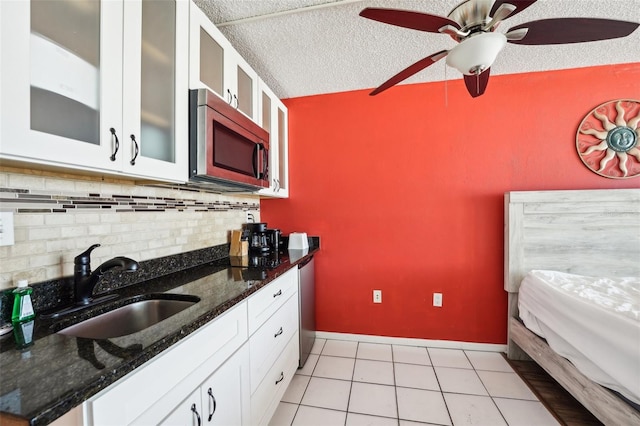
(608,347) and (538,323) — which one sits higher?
(608,347)

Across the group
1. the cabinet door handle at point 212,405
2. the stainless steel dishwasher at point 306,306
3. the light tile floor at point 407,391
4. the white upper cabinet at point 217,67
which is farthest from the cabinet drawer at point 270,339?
the white upper cabinet at point 217,67

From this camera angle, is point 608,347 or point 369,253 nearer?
point 608,347

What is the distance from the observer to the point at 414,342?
248 cm

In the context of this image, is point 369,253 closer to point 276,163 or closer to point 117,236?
point 276,163

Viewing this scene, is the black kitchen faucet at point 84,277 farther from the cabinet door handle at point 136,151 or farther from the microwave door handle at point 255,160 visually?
the microwave door handle at point 255,160

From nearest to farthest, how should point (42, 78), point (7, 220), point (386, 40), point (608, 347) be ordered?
point (42, 78)
point (7, 220)
point (608, 347)
point (386, 40)

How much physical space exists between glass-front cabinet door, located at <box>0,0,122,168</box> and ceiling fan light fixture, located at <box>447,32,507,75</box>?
1345 mm

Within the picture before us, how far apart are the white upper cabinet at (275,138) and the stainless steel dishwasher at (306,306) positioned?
2.34 ft

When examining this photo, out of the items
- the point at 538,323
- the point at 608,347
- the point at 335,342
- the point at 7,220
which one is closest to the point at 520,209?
the point at 538,323

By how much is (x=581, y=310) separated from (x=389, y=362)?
135 centimetres

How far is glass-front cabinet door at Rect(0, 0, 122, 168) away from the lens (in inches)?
26.7

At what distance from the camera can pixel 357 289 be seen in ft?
8.50

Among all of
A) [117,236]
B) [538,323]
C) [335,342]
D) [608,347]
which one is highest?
[117,236]

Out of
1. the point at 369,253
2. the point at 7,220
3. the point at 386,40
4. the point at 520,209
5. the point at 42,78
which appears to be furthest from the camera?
the point at 369,253
